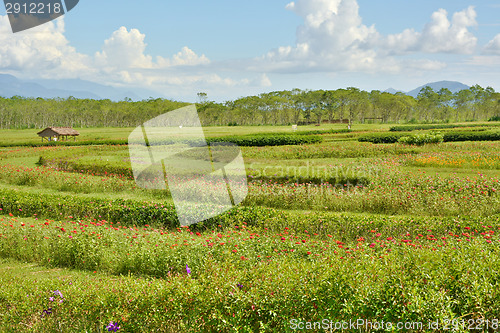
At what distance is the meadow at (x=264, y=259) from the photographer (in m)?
3.92

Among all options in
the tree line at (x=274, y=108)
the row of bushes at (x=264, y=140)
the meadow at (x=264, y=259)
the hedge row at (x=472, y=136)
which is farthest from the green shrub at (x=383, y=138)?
the tree line at (x=274, y=108)

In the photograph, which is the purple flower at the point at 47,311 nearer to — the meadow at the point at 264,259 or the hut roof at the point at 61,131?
the meadow at the point at 264,259

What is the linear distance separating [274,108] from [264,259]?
7917 cm

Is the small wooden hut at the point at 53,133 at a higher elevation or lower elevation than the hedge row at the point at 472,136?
higher

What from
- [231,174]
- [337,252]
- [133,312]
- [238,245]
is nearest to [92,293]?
[133,312]

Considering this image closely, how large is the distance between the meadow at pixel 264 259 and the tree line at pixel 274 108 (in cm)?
5957

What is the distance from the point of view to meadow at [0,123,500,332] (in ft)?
12.9

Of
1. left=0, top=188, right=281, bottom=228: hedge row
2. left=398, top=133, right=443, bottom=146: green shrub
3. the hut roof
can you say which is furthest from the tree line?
left=0, top=188, right=281, bottom=228: hedge row

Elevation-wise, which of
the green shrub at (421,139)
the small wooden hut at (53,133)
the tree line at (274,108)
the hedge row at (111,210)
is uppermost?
the tree line at (274,108)

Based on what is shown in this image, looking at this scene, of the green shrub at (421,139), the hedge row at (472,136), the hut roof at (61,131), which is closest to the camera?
the green shrub at (421,139)

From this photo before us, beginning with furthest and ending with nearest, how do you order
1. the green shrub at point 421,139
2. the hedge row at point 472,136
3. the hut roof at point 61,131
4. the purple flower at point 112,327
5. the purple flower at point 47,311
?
the hut roof at point 61,131, the hedge row at point 472,136, the green shrub at point 421,139, the purple flower at point 47,311, the purple flower at point 112,327

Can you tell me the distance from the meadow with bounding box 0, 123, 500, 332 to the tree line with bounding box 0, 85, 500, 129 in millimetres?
59574

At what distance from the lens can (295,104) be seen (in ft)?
273

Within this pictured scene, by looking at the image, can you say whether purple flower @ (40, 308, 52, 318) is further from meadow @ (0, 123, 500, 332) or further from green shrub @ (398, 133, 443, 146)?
green shrub @ (398, 133, 443, 146)
